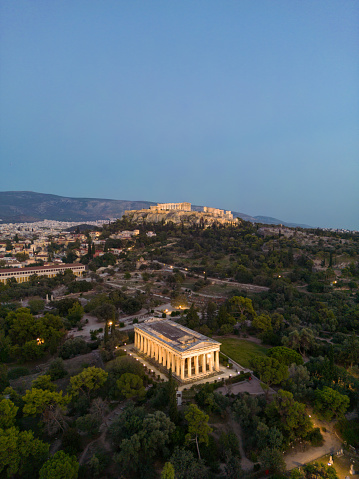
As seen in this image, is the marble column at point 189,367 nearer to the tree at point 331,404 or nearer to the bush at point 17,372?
the tree at point 331,404

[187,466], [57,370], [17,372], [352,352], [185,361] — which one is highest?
[352,352]

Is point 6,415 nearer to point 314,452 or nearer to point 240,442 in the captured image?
point 240,442

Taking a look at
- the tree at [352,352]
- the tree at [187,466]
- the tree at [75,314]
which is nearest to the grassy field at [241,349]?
the tree at [352,352]

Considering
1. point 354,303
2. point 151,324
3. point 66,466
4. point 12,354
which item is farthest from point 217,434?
point 354,303

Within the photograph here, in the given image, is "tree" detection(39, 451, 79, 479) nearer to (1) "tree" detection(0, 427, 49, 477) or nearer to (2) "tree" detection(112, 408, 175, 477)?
(1) "tree" detection(0, 427, 49, 477)

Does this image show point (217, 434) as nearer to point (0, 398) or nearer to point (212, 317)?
point (0, 398)

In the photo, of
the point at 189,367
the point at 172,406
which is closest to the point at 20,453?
the point at 172,406

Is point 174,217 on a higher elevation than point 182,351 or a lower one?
higher
